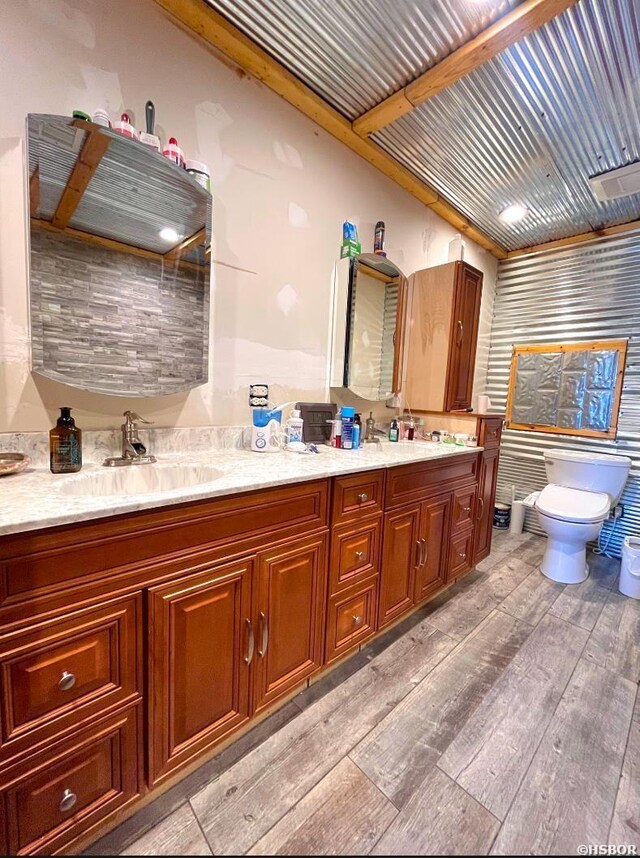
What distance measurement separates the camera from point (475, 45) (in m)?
1.36

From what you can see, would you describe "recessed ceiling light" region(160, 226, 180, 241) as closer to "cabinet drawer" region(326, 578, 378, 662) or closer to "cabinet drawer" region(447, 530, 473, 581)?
"cabinet drawer" region(326, 578, 378, 662)

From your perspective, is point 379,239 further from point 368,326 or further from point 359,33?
point 359,33

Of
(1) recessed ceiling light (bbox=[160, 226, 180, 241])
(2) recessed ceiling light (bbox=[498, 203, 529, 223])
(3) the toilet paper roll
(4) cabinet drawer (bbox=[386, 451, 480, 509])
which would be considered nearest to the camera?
(1) recessed ceiling light (bbox=[160, 226, 180, 241])

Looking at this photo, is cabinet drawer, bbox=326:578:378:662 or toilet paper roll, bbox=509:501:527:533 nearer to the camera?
cabinet drawer, bbox=326:578:378:662

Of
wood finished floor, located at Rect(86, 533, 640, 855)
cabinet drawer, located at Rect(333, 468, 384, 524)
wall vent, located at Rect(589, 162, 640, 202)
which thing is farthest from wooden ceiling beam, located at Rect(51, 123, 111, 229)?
wall vent, located at Rect(589, 162, 640, 202)

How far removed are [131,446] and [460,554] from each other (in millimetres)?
1950

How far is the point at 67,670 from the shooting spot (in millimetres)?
802

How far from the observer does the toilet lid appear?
2299mm

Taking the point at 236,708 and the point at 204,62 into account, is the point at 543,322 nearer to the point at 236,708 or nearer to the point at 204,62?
the point at 204,62

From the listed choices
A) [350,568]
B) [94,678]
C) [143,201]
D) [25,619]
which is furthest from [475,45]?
[94,678]

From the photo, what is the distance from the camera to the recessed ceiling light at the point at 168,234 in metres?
1.36

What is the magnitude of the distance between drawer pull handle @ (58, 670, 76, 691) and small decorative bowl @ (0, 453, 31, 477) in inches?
22.3

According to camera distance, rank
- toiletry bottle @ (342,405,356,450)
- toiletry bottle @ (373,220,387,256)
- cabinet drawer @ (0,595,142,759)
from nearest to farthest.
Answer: cabinet drawer @ (0,595,142,759), toiletry bottle @ (342,405,356,450), toiletry bottle @ (373,220,387,256)

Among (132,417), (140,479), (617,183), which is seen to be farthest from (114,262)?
(617,183)
